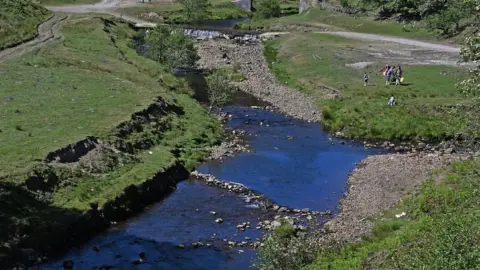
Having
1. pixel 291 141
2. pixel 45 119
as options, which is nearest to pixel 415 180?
pixel 291 141

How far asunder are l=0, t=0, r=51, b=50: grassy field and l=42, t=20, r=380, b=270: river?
36.2m

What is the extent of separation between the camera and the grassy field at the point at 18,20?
8450cm

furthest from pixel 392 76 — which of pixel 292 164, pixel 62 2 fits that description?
pixel 62 2

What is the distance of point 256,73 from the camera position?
91.6m

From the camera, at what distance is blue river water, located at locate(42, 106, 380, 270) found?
34.8 meters

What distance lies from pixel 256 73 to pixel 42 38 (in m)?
30.6

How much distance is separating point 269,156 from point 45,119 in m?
18.8

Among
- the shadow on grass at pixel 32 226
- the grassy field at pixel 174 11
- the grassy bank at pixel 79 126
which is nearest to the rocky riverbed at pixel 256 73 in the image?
the grassy bank at pixel 79 126

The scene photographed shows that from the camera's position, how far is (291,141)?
59.7 metres

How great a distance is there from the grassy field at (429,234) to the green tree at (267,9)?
113551 millimetres

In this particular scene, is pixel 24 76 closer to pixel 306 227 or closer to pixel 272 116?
pixel 272 116

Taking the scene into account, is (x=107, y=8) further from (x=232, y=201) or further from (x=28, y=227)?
(x=28, y=227)

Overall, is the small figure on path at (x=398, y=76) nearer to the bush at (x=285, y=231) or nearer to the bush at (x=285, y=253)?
the bush at (x=285, y=231)

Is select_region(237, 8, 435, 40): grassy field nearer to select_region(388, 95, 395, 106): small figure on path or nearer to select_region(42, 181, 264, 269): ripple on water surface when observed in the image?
select_region(388, 95, 395, 106): small figure on path
